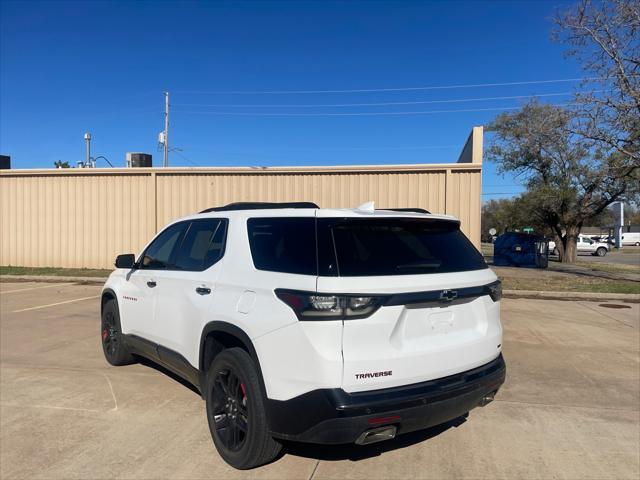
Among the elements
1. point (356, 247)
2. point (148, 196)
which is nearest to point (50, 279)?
point (148, 196)

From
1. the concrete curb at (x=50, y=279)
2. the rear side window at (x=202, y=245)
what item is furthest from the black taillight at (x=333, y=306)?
the concrete curb at (x=50, y=279)

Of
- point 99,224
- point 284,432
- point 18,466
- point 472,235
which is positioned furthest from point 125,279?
point 99,224

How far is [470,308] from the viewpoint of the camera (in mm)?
3270

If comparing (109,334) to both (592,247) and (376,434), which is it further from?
(592,247)

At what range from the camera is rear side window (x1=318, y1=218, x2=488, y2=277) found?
2.91 metres

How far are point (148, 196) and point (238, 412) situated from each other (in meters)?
14.5

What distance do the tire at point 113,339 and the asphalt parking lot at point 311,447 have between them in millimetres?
114

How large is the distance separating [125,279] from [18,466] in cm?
226

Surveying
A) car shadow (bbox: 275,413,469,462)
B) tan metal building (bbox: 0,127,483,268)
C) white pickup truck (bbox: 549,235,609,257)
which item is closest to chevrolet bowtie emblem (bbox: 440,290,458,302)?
car shadow (bbox: 275,413,469,462)

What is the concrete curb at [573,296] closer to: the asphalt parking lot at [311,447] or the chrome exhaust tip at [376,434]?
the asphalt parking lot at [311,447]

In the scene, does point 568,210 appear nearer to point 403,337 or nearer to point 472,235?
point 472,235

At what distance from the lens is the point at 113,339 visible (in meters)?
5.70

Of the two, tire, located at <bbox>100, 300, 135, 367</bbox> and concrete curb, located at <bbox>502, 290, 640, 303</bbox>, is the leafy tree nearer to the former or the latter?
concrete curb, located at <bbox>502, 290, 640, 303</bbox>

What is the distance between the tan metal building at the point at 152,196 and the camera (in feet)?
48.0
